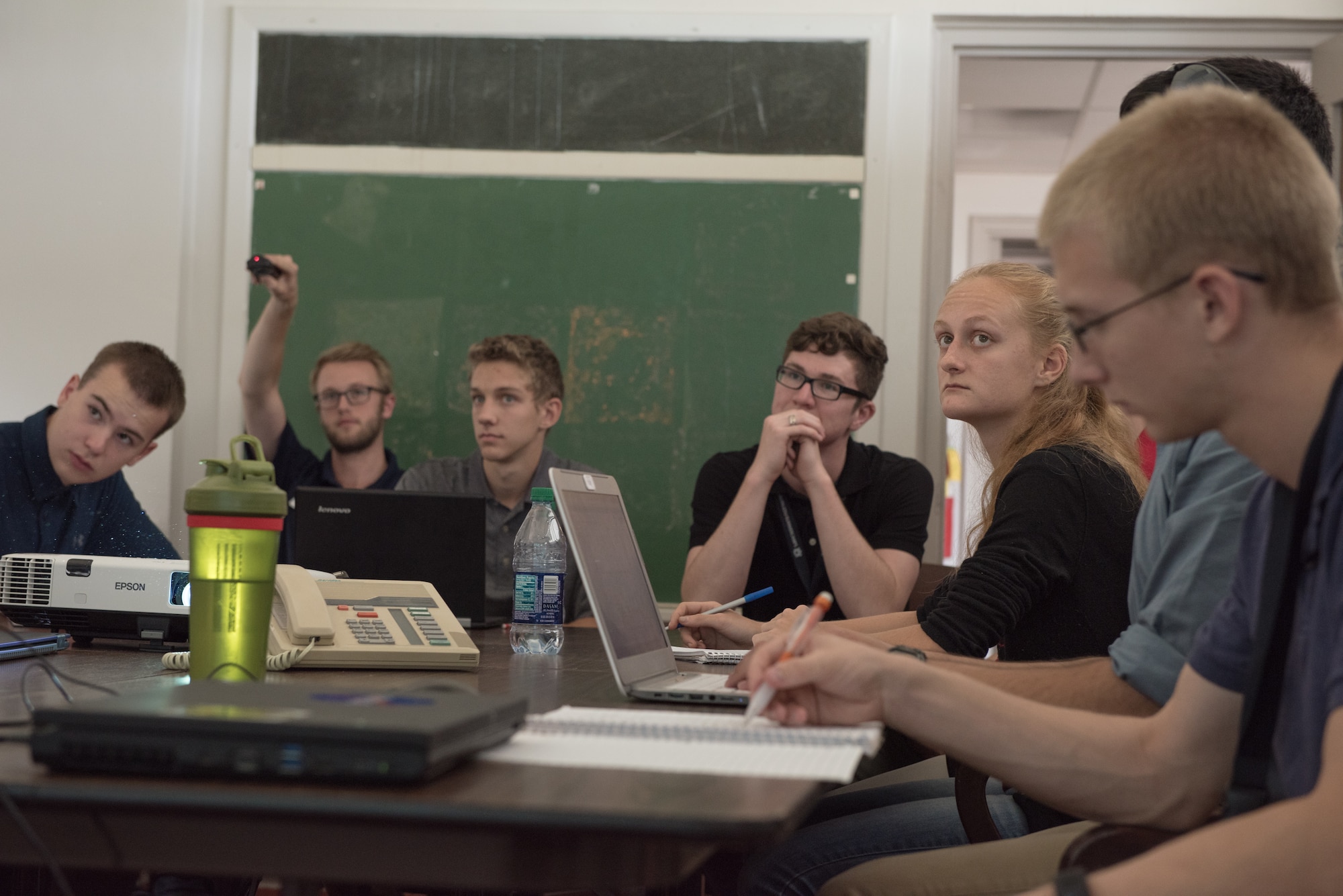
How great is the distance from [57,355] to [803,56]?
2405 mm

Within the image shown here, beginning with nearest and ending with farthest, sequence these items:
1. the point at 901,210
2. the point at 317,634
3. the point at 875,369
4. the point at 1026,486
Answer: the point at 317,634
the point at 1026,486
the point at 875,369
the point at 901,210

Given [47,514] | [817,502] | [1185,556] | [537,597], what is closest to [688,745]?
[1185,556]

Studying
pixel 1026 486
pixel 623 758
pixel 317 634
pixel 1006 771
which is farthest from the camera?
pixel 1026 486

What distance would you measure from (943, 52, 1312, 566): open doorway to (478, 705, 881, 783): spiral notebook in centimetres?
236

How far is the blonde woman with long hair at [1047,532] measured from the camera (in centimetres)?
154

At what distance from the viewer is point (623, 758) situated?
0.88 m

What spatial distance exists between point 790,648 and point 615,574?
0.36 m

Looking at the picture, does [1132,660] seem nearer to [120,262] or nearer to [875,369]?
[875,369]

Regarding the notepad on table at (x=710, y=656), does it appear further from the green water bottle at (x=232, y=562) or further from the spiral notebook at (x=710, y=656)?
the green water bottle at (x=232, y=562)

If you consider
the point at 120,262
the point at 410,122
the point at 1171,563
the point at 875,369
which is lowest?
the point at 1171,563

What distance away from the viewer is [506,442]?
301cm

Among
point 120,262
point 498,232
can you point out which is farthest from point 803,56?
point 120,262

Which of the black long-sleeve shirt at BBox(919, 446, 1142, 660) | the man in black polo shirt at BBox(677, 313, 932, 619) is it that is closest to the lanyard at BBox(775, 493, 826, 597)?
the man in black polo shirt at BBox(677, 313, 932, 619)

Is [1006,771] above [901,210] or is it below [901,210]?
below
